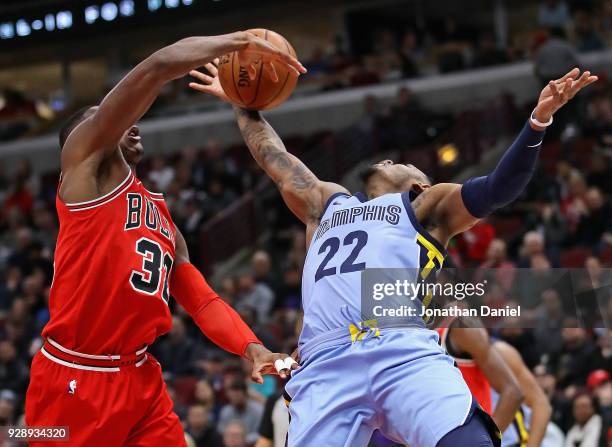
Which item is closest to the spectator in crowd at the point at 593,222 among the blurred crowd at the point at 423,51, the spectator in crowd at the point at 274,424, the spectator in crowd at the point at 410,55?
the blurred crowd at the point at 423,51

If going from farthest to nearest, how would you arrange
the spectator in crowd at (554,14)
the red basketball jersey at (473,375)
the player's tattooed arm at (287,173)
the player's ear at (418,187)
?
the spectator in crowd at (554,14), the red basketball jersey at (473,375), the player's tattooed arm at (287,173), the player's ear at (418,187)

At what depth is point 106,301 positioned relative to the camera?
4.68 metres

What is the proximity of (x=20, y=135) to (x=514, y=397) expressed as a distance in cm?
1721

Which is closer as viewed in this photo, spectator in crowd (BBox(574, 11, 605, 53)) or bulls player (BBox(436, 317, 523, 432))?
bulls player (BBox(436, 317, 523, 432))

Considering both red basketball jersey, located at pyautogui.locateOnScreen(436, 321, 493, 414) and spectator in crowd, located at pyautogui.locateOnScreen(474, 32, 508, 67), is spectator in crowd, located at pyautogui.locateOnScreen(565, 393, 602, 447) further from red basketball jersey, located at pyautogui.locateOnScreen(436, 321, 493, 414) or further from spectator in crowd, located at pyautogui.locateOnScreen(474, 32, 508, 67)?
spectator in crowd, located at pyautogui.locateOnScreen(474, 32, 508, 67)

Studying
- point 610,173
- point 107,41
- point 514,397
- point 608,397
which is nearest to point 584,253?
point 610,173

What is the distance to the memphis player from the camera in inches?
170

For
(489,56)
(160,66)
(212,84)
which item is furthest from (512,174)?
(489,56)

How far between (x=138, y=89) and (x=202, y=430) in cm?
584

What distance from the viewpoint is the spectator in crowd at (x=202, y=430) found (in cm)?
973

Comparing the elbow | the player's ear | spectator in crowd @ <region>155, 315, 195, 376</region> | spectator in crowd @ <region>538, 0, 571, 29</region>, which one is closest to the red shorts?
the elbow

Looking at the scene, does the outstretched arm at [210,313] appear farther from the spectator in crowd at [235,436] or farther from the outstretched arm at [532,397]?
the spectator in crowd at [235,436]

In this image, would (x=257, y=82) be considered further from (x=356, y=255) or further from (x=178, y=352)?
(x=178, y=352)

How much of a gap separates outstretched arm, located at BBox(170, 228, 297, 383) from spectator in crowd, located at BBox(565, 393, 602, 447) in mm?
4157
